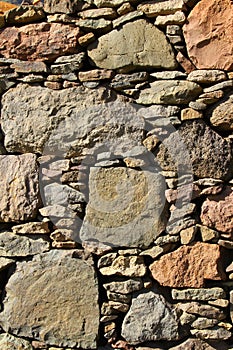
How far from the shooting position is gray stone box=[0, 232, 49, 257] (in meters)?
3.18

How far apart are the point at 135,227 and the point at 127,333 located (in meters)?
0.65

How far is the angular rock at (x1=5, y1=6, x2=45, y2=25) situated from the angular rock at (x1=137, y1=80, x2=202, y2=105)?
0.90 metres

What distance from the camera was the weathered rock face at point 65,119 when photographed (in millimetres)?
3092

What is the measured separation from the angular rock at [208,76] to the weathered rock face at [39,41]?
80 cm

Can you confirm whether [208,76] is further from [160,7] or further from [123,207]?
[123,207]

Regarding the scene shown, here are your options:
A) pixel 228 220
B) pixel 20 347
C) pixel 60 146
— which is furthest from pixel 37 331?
pixel 228 220

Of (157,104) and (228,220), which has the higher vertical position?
(157,104)

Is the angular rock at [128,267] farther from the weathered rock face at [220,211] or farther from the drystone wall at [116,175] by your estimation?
the weathered rock face at [220,211]

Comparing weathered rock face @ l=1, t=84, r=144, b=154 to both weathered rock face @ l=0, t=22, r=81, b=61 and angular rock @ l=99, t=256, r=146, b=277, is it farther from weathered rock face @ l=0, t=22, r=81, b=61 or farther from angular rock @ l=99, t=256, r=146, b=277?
angular rock @ l=99, t=256, r=146, b=277

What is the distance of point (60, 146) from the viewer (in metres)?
3.18

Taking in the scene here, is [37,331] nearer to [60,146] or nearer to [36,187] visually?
[36,187]

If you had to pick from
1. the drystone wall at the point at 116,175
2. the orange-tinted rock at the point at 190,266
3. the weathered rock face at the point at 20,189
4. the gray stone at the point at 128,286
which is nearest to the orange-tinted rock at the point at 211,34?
the drystone wall at the point at 116,175

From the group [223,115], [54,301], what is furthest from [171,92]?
[54,301]

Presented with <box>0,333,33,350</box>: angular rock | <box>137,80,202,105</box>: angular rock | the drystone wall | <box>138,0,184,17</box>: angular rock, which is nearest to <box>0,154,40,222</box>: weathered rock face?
the drystone wall
